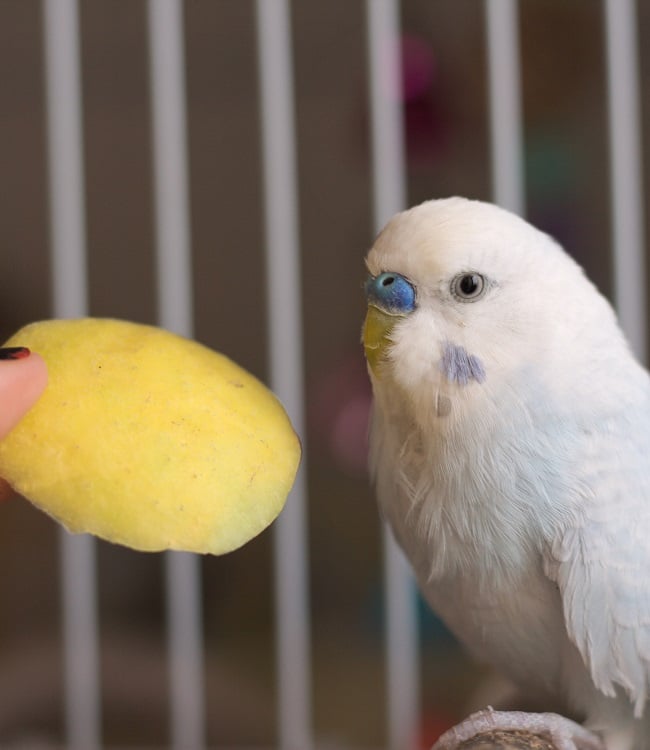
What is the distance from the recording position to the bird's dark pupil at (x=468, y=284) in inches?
18.1

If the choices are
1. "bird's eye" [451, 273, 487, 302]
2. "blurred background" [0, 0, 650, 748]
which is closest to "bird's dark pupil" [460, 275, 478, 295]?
"bird's eye" [451, 273, 487, 302]

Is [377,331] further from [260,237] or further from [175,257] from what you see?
[260,237]

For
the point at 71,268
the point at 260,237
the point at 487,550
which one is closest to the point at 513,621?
the point at 487,550

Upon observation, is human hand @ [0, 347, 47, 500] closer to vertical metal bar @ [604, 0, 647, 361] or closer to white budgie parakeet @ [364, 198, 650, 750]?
white budgie parakeet @ [364, 198, 650, 750]

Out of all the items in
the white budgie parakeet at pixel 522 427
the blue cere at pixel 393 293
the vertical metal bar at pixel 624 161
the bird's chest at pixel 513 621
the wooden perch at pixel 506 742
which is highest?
the vertical metal bar at pixel 624 161

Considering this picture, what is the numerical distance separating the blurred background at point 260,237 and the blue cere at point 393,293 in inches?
31.5

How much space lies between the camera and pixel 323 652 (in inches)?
60.7

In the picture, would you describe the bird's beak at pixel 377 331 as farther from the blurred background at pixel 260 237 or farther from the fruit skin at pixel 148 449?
the blurred background at pixel 260 237

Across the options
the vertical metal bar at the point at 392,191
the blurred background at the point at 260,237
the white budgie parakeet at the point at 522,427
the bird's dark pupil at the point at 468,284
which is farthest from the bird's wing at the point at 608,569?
the blurred background at the point at 260,237

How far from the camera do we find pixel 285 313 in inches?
43.3

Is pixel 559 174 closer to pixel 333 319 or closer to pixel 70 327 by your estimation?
pixel 333 319

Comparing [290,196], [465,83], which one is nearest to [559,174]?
[465,83]

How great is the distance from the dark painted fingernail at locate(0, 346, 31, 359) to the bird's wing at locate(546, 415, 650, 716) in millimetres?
270

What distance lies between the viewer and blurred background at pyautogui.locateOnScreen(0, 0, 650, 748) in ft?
4.24
